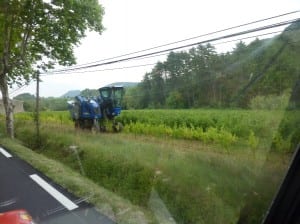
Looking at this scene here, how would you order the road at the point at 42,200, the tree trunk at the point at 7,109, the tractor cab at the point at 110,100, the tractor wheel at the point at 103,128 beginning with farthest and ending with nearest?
the tree trunk at the point at 7,109 < the tractor wheel at the point at 103,128 < the tractor cab at the point at 110,100 < the road at the point at 42,200

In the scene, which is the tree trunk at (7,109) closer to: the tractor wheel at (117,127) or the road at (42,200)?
the tractor wheel at (117,127)

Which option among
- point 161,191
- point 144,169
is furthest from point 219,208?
point 144,169

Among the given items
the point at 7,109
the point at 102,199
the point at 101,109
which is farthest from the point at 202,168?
the point at 7,109

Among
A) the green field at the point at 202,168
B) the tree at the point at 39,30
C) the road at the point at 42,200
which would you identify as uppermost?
the tree at the point at 39,30

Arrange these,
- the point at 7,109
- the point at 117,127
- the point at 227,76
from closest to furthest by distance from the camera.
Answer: the point at 227,76 → the point at 117,127 → the point at 7,109

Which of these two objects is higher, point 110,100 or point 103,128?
point 110,100

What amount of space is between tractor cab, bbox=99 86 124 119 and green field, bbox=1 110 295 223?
3.27 meters

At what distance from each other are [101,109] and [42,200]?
964 cm

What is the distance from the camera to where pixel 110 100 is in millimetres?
14219

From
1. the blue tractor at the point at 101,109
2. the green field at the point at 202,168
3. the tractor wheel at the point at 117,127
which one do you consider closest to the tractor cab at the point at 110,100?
the blue tractor at the point at 101,109

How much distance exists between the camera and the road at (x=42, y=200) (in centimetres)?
451

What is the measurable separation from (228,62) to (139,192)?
2954 millimetres

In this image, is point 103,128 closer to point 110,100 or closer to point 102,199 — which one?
point 110,100

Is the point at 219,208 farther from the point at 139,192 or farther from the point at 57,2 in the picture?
the point at 57,2
